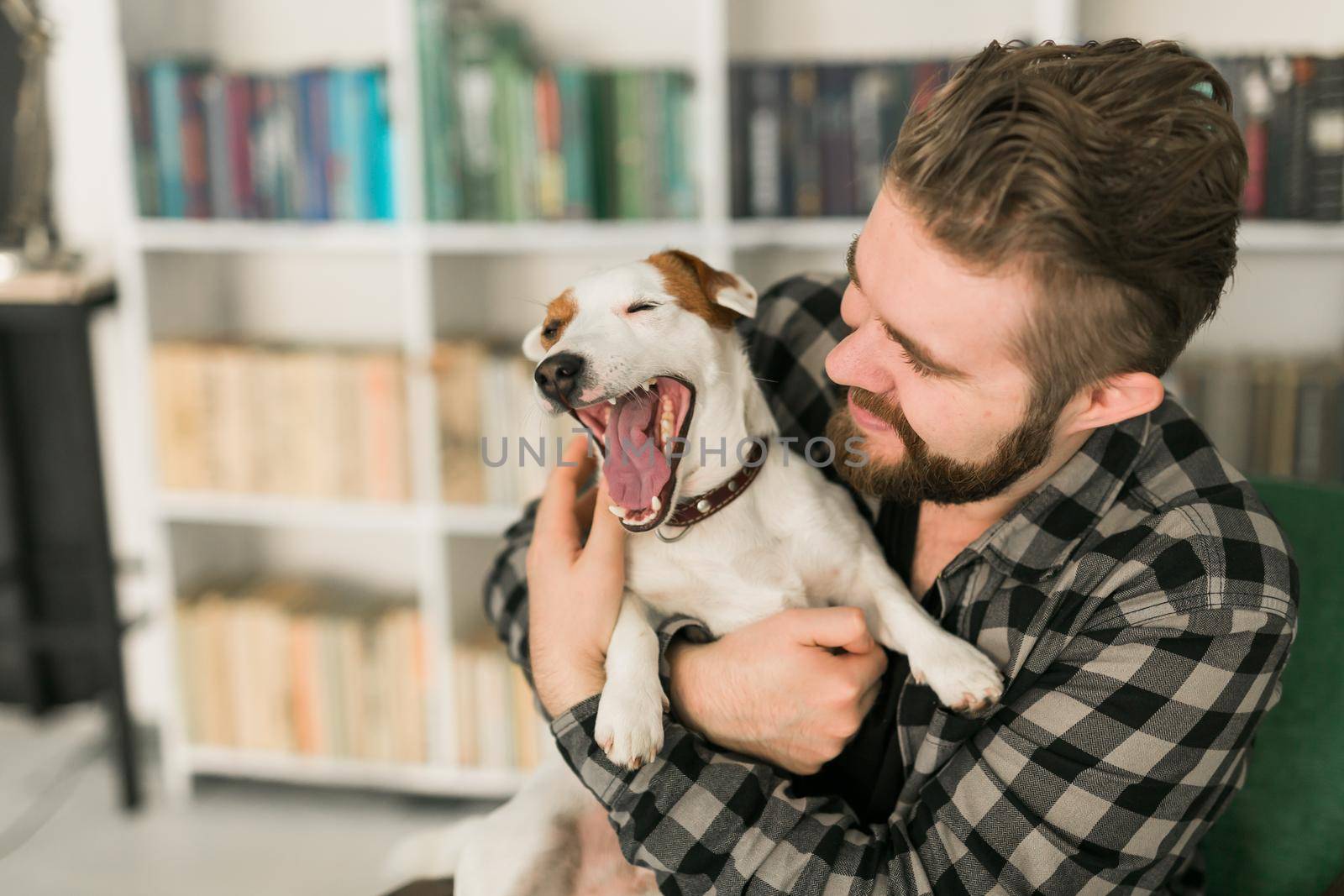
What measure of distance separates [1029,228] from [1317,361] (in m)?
1.52

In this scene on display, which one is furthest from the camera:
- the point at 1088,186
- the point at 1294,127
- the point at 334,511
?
the point at 334,511

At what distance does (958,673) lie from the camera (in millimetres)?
969

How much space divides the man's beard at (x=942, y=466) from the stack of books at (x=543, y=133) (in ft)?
3.72

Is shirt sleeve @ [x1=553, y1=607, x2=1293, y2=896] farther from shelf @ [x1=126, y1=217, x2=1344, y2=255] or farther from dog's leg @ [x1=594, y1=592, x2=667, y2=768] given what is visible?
shelf @ [x1=126, y1=217, x2=1344, y2=255]

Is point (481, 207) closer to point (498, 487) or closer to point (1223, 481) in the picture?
point (498, 487)

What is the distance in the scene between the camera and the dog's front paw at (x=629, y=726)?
960 mm

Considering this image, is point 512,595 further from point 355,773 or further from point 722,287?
point 355,773

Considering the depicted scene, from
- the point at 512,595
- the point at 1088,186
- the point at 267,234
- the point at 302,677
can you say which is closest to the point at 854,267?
the point at 1088,186

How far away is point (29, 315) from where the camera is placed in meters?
2.09

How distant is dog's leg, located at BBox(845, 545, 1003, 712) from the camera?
0.96 meters

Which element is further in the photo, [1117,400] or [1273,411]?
[1273,411]

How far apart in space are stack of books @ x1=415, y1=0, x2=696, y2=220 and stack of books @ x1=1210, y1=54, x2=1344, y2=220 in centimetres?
98

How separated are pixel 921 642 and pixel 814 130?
125cm

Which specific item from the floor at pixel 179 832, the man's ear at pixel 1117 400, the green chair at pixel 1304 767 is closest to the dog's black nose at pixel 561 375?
the man's ear at pixel 1117 400
